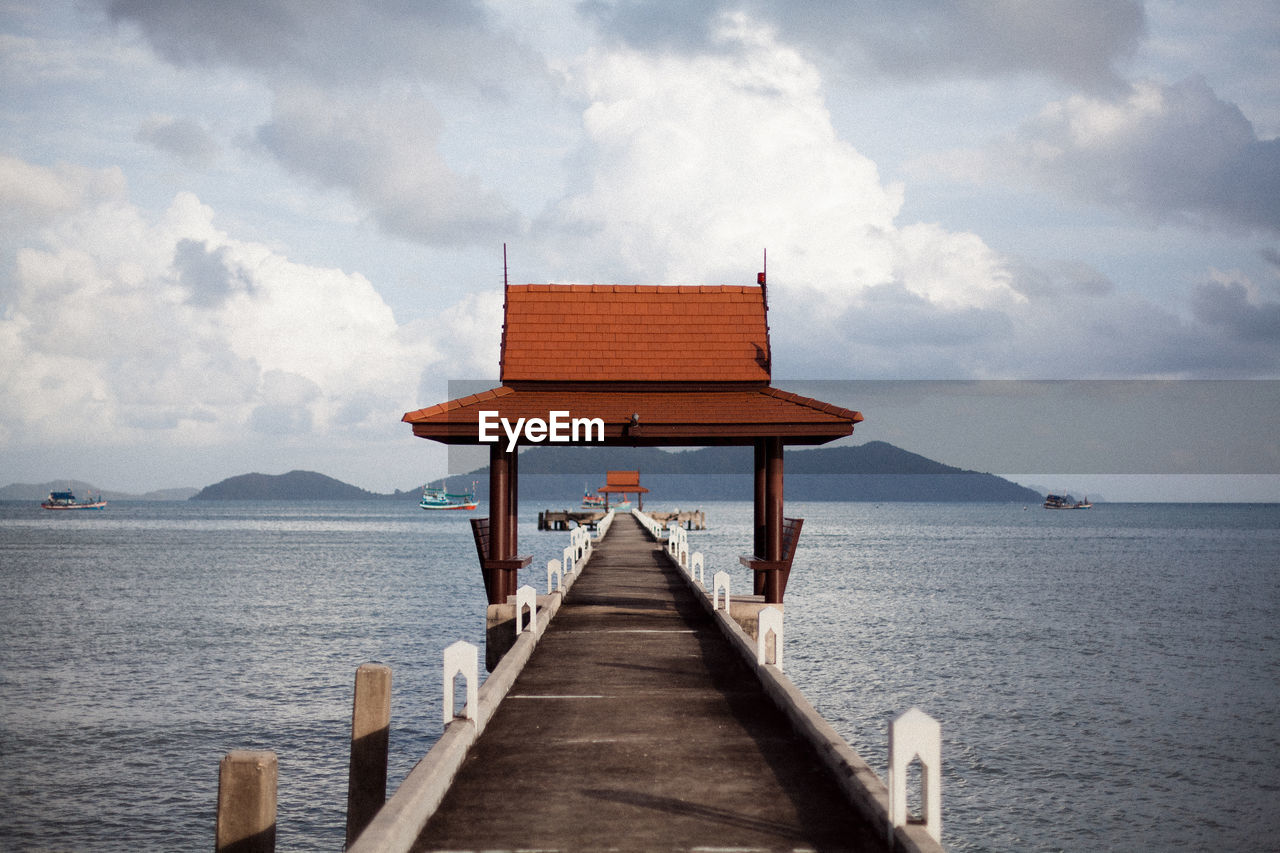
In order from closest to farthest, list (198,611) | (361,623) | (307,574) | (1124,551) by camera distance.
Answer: (361,623) → (198,611) → (307,574) → (1124,551)

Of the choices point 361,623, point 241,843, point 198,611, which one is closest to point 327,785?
point 241,843

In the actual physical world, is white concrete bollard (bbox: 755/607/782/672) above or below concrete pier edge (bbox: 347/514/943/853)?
above

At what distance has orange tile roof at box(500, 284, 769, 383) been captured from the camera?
66.8 feet

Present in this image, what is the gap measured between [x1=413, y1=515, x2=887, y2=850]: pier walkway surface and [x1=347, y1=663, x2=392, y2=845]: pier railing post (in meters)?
0.92

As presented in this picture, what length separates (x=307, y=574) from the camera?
61.2m

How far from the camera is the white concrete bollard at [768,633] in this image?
12898mm

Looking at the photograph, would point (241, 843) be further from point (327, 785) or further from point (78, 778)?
point (78, 778)

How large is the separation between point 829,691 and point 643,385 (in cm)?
913

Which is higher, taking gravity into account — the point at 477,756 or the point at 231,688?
the point at 477,756

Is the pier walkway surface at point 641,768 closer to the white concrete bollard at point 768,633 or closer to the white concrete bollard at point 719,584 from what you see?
the white concrete bollard at point 768,633

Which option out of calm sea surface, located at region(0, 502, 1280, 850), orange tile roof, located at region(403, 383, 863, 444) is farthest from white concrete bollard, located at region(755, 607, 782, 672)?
orange tile roof, located at region(403, 383, 863, 444)

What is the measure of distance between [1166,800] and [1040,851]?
3.83 metres

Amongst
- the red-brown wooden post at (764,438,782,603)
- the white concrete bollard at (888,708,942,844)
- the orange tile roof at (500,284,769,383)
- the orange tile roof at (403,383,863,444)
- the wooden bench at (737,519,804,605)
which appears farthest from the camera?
the orange tile roof at (500,284,769,383)

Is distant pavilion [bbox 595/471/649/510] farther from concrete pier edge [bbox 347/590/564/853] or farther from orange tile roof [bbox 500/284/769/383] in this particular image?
concrete pier edge [bbox 347/590/564/853]
